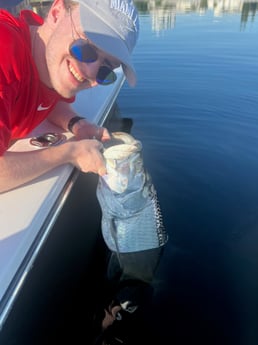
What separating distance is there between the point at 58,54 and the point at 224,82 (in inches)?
215

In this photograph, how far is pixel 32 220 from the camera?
166cm

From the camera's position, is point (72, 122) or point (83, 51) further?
point (72, 122)

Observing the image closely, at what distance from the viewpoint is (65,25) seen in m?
1.57

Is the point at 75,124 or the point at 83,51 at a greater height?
the point at 83,51

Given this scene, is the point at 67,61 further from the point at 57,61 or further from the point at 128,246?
the point at 128,246

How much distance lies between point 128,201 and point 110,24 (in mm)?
888

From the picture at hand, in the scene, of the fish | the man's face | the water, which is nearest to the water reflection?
the fish

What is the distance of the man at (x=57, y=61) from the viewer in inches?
60.0

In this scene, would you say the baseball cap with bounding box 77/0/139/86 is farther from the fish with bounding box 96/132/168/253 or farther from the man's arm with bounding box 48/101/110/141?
the man's arm with bounding box 48/101/110/141

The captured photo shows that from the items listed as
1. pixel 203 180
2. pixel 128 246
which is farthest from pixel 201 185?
pixel 128 246

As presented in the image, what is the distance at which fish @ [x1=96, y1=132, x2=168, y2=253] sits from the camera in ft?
5.86

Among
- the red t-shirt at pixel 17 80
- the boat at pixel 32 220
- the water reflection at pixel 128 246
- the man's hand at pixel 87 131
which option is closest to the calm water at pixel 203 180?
the water reflection at pixel 128 246

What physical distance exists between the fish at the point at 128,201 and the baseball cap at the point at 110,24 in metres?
0.46

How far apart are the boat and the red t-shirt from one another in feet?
1.02
